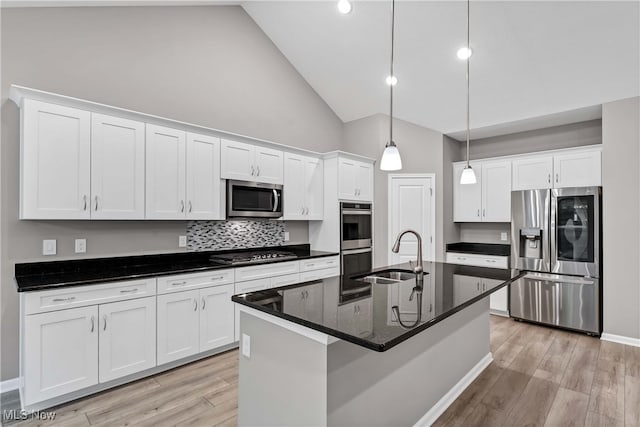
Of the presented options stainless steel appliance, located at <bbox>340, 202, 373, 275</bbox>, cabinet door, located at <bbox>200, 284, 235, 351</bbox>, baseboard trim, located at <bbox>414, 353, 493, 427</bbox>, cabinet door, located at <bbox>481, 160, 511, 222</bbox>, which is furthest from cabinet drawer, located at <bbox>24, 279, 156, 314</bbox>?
cabinet door, located at <bbox>481, 160, 511, 222</bbox>

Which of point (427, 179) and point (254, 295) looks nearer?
point (254, 295)

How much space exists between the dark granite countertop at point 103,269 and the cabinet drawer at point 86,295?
2.0 inches

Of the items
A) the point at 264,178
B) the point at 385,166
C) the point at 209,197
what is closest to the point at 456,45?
the point at 385,166

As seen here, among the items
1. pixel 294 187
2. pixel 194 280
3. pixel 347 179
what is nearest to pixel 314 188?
pixel 294 187

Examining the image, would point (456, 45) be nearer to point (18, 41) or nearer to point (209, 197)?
point (209, 197)

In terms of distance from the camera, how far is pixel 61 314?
7.51 feet

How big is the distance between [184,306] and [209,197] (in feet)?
3.75

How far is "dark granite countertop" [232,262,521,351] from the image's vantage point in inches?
51.0

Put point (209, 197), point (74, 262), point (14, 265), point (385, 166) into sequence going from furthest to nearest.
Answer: point (209, 197)
point (74, 262)
point (14, 265)
point (385, 166)

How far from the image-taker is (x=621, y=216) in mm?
3633

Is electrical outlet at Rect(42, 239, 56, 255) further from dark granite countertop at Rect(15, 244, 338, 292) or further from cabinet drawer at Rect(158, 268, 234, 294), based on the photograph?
cabinet drawer at Rect(158, 268, 234, 294)

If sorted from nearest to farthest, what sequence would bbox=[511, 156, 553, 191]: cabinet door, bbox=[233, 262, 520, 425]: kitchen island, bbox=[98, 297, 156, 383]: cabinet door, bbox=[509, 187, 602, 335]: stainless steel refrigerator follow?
bbox=[233, 262, 520, 425]: kitchen island < bbox=[98, 297, 156, 383]: cabinet door < bbox=[509, 187, 602, 335]: stainless steel refrigerator < bbox=[511, 156, 553, 191]: cabinet door

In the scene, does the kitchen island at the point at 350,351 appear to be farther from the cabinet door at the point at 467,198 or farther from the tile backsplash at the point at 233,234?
the cabinet door at the point at 467,198

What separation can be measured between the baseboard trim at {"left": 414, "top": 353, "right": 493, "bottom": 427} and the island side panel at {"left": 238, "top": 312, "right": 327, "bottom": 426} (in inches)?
39.6
